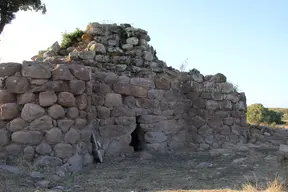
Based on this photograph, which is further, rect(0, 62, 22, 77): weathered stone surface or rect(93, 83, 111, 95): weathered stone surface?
rect(93, 83, 111, 95): weathered stone surface

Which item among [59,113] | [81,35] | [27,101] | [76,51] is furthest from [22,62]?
[81,35]

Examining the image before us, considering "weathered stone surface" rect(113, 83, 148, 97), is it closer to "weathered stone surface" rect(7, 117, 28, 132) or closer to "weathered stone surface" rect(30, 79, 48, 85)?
"weathered stone surface" rect(30, 79, 48, 85)

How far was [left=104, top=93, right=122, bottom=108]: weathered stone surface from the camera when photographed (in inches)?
246

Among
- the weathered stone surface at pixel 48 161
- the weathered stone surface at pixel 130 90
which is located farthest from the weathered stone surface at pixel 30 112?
the weathered stone surface at pixel 130 90

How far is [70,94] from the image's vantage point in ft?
16.8

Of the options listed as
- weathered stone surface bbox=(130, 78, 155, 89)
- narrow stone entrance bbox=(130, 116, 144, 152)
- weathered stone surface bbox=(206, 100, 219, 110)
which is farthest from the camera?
weathered stone surface bbox=(206, 100, 219, 110)

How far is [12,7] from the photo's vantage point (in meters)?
12.9

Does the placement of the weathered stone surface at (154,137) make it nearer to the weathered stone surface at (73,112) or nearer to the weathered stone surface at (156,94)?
the weathered stone surface at (156,94)

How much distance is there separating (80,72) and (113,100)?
122 cm

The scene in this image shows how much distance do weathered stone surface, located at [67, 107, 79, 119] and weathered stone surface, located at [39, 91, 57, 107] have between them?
31cm

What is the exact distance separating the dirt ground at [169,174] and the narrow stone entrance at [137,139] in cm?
43

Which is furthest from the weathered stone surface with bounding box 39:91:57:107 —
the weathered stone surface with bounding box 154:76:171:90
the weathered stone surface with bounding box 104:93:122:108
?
the weathered stone surface with bounding box 154:76:171:90

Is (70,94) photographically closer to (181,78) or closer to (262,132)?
(181,78)

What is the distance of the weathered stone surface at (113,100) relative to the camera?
6.25 meters
